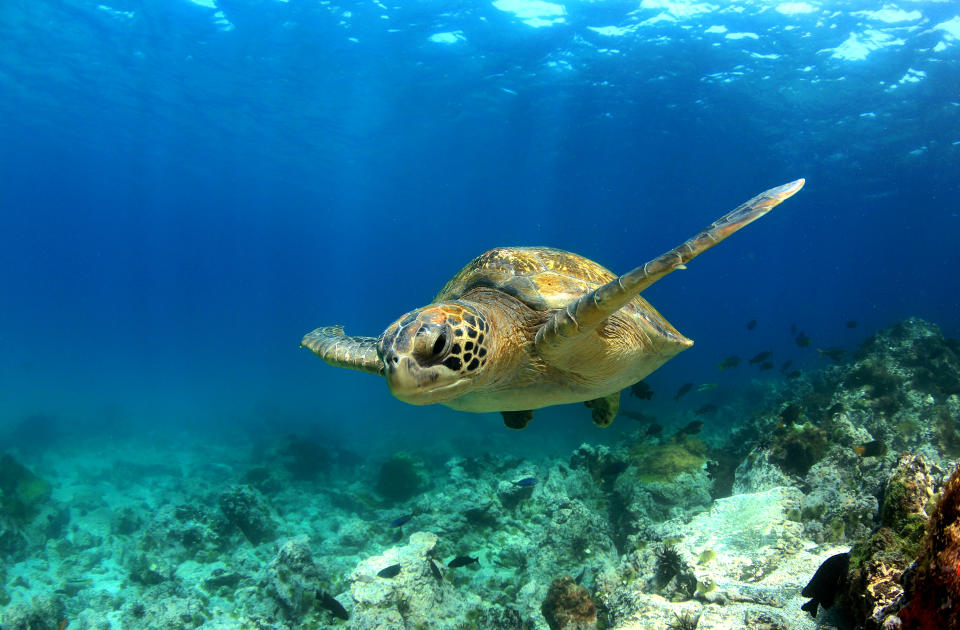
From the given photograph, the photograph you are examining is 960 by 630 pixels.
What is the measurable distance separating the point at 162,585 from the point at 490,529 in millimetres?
4379

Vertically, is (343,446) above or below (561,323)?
below

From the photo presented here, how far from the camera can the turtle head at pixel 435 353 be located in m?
2.17

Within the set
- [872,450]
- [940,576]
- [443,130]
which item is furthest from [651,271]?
[443,130]

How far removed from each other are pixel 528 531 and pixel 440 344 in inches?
202

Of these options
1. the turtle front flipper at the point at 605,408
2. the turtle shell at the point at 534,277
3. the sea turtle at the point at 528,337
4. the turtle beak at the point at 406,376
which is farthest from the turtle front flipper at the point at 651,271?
the turtle front flipper at the point at 605,408

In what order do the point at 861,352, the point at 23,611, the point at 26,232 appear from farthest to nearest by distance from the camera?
the point at 26,232 → the point at 861,352 → the point at 23,611

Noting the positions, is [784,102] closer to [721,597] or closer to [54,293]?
[721,597]

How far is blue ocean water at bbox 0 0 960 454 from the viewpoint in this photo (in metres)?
16.2

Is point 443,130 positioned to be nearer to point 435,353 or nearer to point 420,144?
point 420,144

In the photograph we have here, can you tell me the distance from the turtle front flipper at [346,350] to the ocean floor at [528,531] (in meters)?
2.37

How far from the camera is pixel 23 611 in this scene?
5395mm

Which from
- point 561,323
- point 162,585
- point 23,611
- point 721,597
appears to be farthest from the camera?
point 162,585

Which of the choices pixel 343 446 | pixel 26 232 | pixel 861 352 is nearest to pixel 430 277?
pixel 26 232

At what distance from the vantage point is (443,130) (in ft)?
88.2
